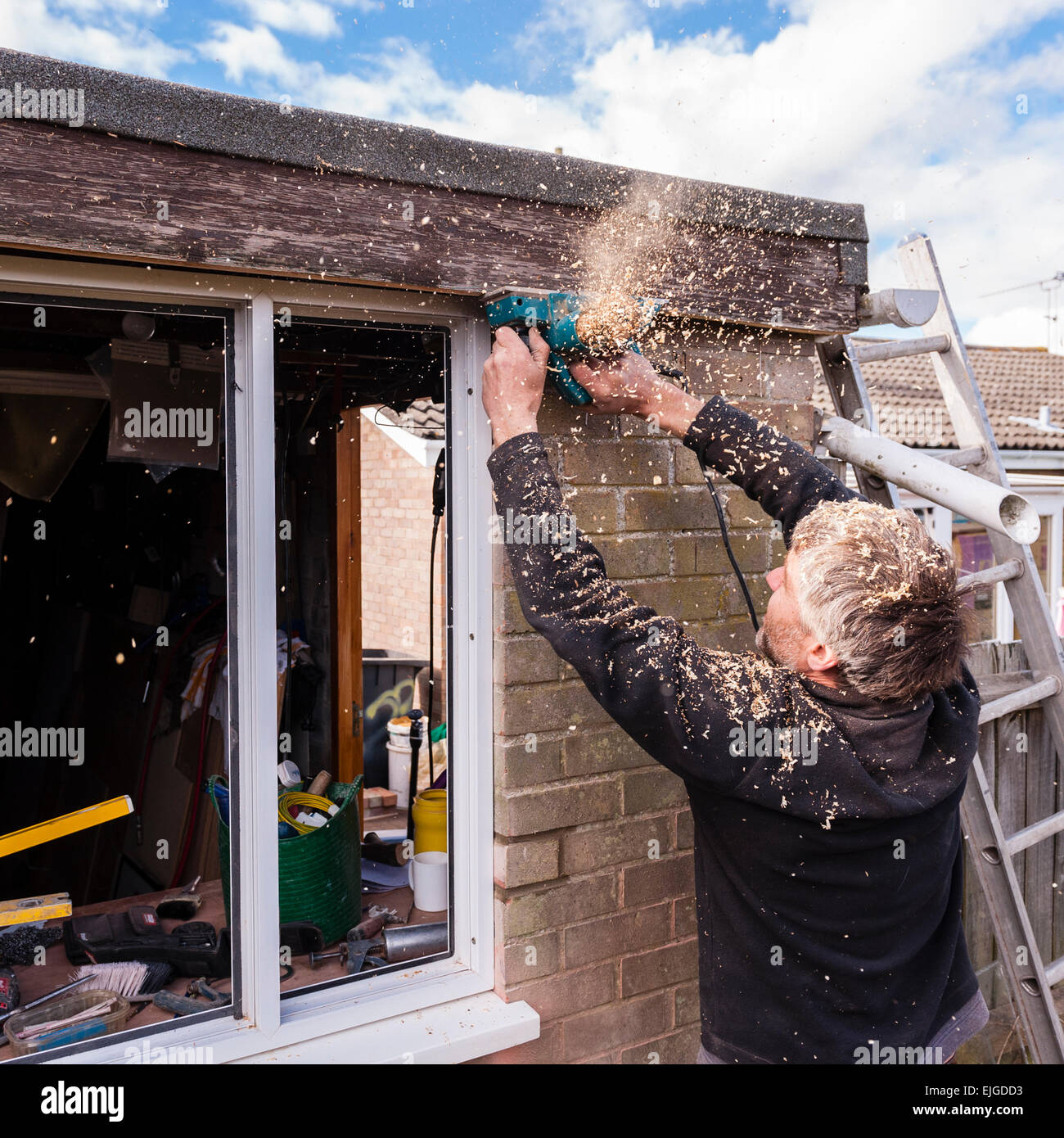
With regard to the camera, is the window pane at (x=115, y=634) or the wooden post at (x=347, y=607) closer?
the window pane at (x=115, y=634)

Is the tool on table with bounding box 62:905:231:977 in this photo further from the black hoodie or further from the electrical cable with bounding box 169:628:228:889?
the black hoodie

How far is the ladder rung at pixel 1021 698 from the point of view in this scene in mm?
2719

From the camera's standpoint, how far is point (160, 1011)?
6.99ft

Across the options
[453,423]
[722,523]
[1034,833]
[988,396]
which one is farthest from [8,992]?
[988,396]

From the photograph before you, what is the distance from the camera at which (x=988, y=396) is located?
46.5 feet

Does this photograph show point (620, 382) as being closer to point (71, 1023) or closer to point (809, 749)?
point (809, 749)

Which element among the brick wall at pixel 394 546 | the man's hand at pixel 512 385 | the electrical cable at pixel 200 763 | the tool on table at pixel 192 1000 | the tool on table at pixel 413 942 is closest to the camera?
the man's hand at pixel 512 385

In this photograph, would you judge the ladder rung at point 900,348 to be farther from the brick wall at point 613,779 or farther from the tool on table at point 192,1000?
the tool on table at point 192,1000

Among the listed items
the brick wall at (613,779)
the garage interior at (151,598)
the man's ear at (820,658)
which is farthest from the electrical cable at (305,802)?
the man's ear at (820,658)

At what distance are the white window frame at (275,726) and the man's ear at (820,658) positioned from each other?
2.63 ft

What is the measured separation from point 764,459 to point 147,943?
222 cm

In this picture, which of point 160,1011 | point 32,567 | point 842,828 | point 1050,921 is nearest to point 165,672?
point 32,567
